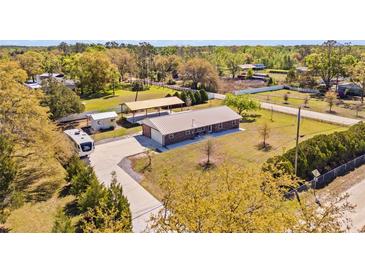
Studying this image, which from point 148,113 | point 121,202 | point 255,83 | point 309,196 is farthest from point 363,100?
point 121,202

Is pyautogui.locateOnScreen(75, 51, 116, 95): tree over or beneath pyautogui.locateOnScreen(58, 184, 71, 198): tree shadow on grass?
over

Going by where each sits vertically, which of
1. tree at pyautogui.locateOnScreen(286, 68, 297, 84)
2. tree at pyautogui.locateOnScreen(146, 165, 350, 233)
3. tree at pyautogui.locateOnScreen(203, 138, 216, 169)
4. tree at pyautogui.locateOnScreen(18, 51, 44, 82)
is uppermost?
tree at pyautogui.locateOnScreen(18, 51, 44, 82)

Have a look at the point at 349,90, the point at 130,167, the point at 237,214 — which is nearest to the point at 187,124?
the point at 130,167

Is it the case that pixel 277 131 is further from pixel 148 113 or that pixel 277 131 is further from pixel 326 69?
pixel 326 69

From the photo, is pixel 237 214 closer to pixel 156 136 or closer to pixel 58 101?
pixel 156 136

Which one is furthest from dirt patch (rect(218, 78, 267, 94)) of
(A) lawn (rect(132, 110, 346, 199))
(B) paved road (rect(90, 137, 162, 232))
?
(B) paved road (rect(90, 137, 162, 232))

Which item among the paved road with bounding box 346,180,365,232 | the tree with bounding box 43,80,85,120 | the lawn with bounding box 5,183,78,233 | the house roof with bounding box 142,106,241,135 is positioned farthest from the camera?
the tree with bounding box 43,80,85,120

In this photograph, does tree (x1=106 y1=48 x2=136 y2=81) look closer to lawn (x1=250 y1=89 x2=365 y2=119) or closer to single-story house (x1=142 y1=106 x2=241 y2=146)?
lawn (x1=250 y1=89 x2=365 y2=119)

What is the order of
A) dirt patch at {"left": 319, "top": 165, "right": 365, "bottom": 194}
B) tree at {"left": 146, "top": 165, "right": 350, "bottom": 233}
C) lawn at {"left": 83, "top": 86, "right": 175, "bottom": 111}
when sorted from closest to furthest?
tree at {"left": 146, "top": 165, "right": 350, "bottom": 233} < dirt patch at {"left": 319, "top": 165, "right": 365, "bottom": 194} < lawn at {"left": 83, "top": 86, "right": 175, "bottom": 111}
